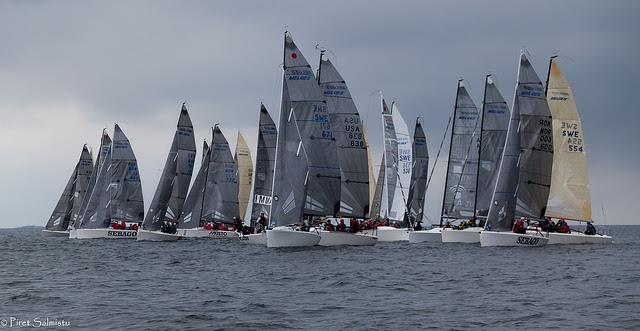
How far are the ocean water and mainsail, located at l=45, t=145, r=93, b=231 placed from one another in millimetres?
48664

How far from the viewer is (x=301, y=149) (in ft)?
164

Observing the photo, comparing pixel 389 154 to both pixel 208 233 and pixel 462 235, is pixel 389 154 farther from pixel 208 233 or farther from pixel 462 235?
pixel 208 233

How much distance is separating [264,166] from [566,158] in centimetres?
2303

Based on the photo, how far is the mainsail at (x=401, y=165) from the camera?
71500 mm

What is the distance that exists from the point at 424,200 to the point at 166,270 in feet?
124

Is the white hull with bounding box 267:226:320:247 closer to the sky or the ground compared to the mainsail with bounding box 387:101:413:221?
closer to the ground

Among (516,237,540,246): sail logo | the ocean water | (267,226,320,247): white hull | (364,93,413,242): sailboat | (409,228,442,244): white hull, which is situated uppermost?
(364,93,413,242): sailboat

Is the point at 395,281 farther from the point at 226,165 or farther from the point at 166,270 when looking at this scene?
the point at 226,165

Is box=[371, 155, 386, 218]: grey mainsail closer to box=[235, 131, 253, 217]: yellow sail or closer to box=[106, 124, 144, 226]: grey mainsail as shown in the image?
box=[235, 131, 253, 217]: yellow sail

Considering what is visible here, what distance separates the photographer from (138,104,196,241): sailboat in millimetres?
71750

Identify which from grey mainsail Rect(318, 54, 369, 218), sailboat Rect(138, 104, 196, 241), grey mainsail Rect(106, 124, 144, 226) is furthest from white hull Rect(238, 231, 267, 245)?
grey mainsail Rect(106, 124, 144, 226)

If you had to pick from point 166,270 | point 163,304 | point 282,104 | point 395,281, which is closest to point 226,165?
point 282,104

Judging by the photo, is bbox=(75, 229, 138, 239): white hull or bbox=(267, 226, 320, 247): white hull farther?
bbox=(75, 229, 138, 239): white hull

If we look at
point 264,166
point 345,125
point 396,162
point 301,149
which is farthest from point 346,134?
point 396,162
